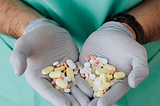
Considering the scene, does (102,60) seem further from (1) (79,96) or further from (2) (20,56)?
(2) (20,56)

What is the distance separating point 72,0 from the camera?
2.98ft

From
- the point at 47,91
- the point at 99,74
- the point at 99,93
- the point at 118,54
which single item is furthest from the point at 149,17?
the point at 47,91

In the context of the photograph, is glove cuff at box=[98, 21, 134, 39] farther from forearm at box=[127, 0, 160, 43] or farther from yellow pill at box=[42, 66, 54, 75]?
yellow pill at box=[42, 66, 54, 75]

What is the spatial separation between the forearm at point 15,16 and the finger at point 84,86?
46cm

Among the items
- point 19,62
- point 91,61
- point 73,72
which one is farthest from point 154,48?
point 19,62

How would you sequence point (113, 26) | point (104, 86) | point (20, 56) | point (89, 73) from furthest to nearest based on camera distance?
point (113, 26) < point (89, 73) < point (104, 86) < point (20, 56)

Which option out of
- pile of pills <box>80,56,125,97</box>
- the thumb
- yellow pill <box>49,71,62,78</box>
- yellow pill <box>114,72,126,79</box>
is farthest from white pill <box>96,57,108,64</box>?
the thumb

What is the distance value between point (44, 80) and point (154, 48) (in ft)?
2.22

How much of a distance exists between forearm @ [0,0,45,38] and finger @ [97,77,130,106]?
0.61 m

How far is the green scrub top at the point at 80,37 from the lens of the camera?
91 centimetres

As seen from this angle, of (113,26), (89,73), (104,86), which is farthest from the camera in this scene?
(113,26)

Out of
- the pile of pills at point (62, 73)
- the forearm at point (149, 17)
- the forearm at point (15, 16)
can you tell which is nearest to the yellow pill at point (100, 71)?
the pile of pills at point (62, 73)

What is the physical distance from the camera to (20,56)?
652 millimetres

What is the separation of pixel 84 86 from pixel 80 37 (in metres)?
0.38
